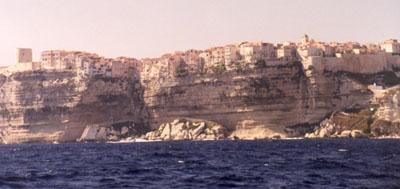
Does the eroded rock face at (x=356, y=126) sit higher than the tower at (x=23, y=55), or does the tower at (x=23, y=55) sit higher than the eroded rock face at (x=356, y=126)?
the tower at (x=23, y=55)

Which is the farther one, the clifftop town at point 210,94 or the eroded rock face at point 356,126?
the clifftop town at point 210,94

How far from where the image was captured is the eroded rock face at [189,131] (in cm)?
12988

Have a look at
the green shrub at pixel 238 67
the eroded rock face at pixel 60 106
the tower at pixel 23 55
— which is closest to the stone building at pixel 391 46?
the green shrub at pixel 238 67

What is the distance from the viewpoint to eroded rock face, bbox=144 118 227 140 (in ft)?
426

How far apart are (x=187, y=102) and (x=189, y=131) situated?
7467mm

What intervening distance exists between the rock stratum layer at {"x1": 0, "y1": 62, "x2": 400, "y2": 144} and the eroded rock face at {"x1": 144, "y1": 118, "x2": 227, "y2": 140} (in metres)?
0.70

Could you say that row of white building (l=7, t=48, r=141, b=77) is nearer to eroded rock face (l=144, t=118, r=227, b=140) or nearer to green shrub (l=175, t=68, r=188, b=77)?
green shrub (l=175, t=68, r=188, b=77)

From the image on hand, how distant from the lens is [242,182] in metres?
39.5

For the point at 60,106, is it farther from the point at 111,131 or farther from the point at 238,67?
the point at 238,67

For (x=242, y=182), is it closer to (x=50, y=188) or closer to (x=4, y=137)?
(x=50, y=188)

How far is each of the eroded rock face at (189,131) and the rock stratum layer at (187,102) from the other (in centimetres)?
70

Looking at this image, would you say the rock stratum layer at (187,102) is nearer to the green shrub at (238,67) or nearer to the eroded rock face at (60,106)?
the eroded rock face at (60,106)

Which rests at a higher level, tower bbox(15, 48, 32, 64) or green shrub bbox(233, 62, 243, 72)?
tower bbox(15, 48, 32, 64)

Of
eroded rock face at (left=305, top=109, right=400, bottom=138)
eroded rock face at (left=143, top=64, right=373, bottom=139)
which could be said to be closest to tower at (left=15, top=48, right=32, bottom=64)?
eroded rock face at (left=143, top=64, right=373, bottom=139)
